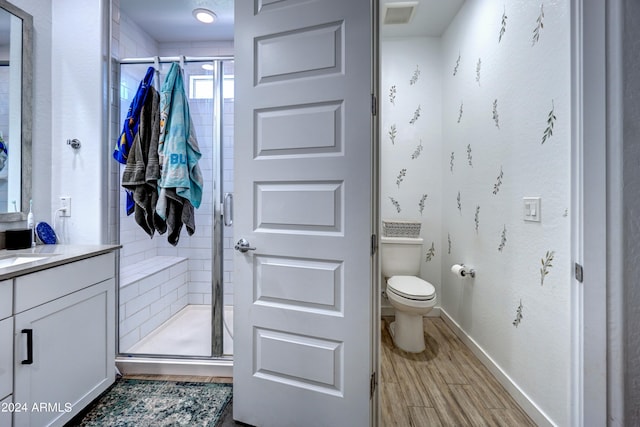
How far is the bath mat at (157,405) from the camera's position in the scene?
142cm

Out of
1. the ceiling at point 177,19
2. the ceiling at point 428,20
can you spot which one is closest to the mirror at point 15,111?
the ceiling at point 177,19

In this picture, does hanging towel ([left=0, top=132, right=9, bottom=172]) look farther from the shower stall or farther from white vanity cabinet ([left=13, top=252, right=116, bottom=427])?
white vanity cabinet ([left=13, top=252, right=116, bottom=427])

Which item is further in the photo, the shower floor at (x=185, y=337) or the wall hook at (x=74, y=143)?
the shower floor at (x=185, y=337)

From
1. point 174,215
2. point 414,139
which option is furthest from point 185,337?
point 414,139

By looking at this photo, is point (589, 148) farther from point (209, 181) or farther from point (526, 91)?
point (209, 181)

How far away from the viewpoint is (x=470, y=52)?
2191mm

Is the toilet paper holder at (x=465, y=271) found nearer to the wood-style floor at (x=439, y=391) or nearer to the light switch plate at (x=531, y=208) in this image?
the wood-style floor at (x=439, y=391)

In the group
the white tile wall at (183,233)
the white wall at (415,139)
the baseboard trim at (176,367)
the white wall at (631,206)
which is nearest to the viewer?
the white wall at (631,206)

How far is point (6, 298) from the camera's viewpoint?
1.07 metres

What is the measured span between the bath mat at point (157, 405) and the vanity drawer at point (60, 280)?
693 mm

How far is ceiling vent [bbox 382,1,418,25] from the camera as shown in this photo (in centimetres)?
226

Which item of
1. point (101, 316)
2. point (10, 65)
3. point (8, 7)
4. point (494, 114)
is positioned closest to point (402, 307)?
point (494, 114)

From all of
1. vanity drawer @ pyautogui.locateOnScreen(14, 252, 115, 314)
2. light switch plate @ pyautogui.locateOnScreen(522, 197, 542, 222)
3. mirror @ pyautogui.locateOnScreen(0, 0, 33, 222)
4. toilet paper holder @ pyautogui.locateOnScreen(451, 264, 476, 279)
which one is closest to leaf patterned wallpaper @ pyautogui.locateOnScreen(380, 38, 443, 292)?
toilet paper holder @ pyautogui.locateOnScreen(451, 264, 476, 279)

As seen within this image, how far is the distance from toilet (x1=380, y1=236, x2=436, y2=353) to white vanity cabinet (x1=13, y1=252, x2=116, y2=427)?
164 centimetres
